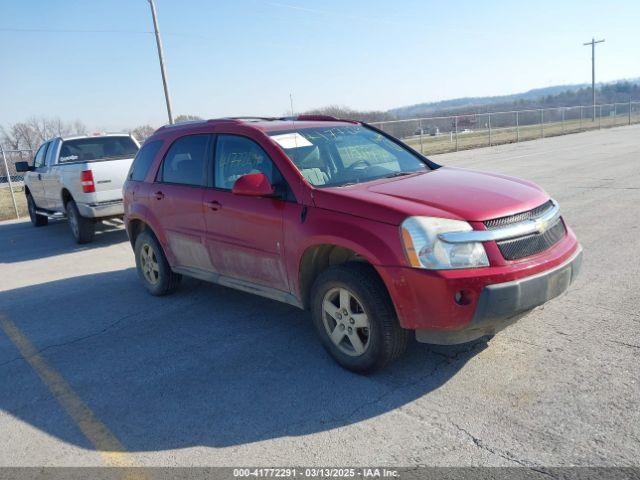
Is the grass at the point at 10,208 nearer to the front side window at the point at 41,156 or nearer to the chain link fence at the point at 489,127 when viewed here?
the front side window at the point at 41,156

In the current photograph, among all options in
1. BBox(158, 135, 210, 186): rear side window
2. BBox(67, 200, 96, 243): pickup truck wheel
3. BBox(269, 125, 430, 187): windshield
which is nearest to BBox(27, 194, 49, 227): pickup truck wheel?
BBox(67, 200, 96, 243): pickup truck wheel

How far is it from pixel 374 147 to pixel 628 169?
10.8 m

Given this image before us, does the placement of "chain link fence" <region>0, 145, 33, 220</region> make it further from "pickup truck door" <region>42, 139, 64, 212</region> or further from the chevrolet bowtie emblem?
the chevrolet bowtie emblem

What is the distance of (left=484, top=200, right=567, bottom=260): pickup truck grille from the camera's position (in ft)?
11.5

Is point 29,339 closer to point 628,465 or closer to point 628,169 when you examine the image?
point 628,465

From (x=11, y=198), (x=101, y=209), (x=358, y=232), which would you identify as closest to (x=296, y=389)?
(x=358, y=232)

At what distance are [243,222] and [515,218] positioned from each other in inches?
85.7

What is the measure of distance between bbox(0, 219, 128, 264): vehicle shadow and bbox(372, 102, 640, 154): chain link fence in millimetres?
16462

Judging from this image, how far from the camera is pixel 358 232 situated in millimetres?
3705

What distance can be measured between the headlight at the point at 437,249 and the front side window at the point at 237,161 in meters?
1.40

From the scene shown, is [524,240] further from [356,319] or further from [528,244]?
[356,319]

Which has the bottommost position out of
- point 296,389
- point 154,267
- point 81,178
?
point 296,389

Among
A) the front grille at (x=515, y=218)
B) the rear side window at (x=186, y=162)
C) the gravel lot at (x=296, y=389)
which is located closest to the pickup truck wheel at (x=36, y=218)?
the gravel lot at (x=296, y=389)

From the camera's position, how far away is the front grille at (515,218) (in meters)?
3.51
